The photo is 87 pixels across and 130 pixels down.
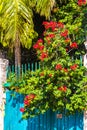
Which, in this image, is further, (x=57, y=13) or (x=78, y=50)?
(x=57, y=13)

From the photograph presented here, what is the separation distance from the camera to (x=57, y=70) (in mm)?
9273

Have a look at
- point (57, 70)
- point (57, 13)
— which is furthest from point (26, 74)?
point (57, 13)

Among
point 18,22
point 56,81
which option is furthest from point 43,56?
point 18,22

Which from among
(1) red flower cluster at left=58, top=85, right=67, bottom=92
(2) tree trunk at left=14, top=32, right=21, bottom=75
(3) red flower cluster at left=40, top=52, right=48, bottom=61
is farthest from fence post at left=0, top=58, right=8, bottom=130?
(1) red flower cluster at left=58, top=85, right=67, bottom=92

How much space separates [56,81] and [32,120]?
192cm

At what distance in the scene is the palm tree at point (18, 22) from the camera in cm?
1104

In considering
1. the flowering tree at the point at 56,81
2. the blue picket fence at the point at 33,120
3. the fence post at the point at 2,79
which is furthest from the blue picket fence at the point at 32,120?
the flowering tree at the point at 56,81

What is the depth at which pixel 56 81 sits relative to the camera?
9.48 meters

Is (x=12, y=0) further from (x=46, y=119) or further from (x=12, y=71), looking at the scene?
(x=46, y=119)

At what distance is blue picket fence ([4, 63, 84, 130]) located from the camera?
993 cm

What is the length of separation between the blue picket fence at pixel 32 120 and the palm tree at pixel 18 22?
2.11ft

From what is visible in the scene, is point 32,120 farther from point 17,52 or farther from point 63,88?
point 63,88

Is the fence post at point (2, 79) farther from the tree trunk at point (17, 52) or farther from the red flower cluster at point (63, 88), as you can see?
the red flower cluster at point (63, 88)

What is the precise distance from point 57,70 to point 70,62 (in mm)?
383
